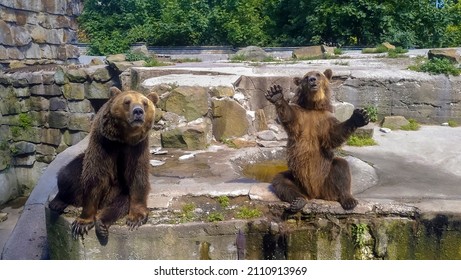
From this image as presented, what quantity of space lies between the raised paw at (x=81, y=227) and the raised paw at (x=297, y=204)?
62.9 inches

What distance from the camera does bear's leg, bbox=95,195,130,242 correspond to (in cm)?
421

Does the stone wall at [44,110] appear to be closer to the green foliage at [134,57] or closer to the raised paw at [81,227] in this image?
the green foliage at [134,57]

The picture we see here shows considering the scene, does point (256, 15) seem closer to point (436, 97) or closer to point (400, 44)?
point (400, 44)

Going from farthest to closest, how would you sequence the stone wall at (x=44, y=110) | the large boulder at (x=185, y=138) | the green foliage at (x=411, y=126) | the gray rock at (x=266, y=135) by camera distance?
the stone wall at (x=44, y=110), the green foliage at (x=411, y=126), the gray rock at (x=266, y=135), the large boulder at (x=185, y=138)

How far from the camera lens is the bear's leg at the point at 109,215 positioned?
13.8 feet

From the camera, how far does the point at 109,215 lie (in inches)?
169

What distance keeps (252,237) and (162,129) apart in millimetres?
2703

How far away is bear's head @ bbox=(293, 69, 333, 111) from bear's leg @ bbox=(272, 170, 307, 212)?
642 millimetres

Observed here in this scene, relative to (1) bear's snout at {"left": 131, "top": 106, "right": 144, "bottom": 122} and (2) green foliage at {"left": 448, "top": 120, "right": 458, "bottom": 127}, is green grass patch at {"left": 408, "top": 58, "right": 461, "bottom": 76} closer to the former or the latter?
(2) green foliage at {"left": 448, "top": 120, "right": 458, "bottom": 127}

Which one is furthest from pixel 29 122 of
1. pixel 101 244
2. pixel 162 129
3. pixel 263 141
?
pixel 101 244

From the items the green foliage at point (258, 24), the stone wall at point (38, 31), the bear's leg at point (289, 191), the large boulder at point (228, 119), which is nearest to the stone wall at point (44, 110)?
the stone wall at point (38, 31)

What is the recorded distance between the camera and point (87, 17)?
18547mm

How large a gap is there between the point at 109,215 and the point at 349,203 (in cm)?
192

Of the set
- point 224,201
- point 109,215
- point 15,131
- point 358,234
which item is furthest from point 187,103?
point 15,131
